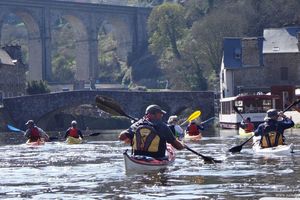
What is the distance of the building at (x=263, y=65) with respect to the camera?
81500 millimetres

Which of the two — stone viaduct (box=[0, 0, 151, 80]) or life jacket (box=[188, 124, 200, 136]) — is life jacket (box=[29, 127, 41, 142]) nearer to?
life jacket (box=[188, 124, 200, 136])

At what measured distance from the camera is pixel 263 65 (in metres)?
82.2

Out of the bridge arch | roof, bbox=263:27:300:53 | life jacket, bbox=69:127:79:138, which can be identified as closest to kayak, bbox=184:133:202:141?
life jacket, bbox=69:127:79:138

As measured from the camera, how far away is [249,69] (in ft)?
269

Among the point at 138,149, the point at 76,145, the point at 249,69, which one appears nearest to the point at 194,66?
the point at 249,69

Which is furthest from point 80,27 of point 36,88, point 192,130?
point 192,130

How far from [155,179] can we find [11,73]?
7743 centimetres

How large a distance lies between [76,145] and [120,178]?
1947 centimetres

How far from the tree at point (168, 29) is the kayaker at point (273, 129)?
260ft

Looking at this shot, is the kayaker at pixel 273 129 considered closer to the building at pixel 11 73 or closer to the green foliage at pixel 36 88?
the building at pixel 11 73

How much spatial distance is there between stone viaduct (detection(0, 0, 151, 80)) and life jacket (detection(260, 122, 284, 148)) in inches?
3198

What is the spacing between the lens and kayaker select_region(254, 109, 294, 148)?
92.1 feet

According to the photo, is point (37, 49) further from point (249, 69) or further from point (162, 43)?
point (249, 69)

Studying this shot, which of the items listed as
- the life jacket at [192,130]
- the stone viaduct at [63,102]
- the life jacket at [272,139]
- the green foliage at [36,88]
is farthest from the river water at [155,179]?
the green foliage at [36,88]
